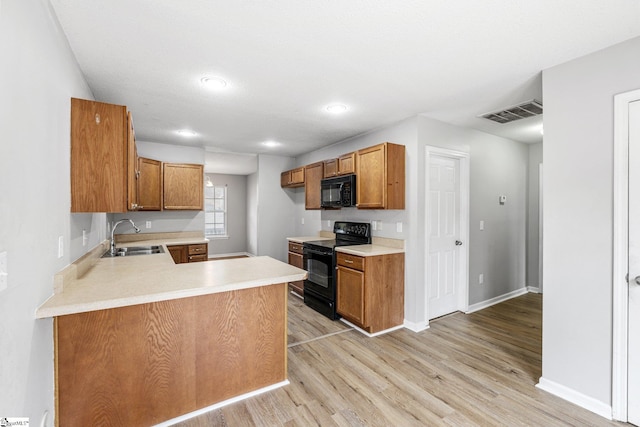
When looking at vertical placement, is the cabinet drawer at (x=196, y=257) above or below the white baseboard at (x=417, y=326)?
above

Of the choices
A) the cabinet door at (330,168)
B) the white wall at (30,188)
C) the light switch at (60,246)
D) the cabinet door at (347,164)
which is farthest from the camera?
the cabinet door at (330,168)

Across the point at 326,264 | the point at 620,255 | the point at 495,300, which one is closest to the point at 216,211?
the point at 326,264

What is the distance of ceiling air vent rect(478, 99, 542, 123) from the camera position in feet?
9.75

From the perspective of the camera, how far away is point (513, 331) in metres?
3.30

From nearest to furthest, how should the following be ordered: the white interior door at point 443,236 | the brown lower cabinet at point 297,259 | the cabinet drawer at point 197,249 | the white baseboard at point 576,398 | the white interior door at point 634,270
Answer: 1. the white interior door at point 634,270
2. the white baseboard at point 576,398
3. the white interior door at point 443,236
4. the cabinet drawer at point 197,249
5. the brown lower cabinet at point 297,259

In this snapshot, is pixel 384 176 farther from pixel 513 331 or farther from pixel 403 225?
pixel 513 331

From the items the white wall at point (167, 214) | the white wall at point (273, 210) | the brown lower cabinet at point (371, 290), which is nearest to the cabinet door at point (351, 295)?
the brown lower cabinet at point (371, 290)

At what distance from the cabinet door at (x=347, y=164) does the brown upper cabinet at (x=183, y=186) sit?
2.38 meters

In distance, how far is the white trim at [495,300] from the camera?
Answer: 3.97 meters

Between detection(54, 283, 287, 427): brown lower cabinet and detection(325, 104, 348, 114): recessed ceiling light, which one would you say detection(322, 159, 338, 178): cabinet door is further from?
detection(54, 283, 287, 427): brown lower cabinet

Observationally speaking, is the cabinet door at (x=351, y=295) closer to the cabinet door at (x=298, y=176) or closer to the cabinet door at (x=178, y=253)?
the cabinet door at (x=298, y=176)

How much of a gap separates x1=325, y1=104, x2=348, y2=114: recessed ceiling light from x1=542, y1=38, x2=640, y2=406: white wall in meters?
1.75

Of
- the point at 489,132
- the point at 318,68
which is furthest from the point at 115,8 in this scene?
the point at 489,132

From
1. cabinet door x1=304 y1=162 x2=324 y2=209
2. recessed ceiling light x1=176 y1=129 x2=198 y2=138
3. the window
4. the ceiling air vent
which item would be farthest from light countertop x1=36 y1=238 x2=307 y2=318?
the window
